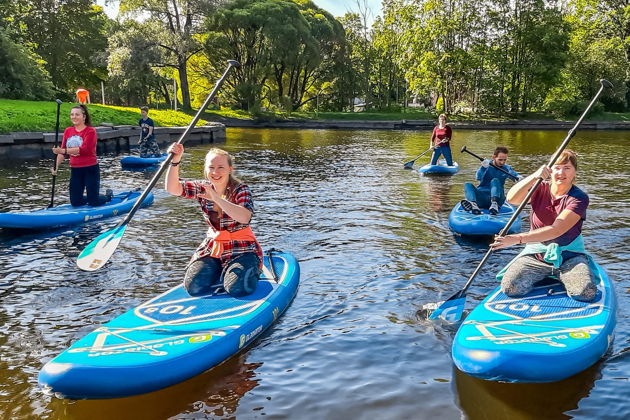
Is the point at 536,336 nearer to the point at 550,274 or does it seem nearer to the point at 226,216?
the point at 550,274

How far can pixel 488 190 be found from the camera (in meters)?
11.1

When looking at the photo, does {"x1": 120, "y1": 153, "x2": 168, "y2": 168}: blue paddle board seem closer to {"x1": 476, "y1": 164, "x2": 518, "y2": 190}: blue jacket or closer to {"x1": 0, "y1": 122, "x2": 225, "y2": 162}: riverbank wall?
{"x1": 0, "y1": 122, "x2": 225, "y2": 162}: riverbank wall

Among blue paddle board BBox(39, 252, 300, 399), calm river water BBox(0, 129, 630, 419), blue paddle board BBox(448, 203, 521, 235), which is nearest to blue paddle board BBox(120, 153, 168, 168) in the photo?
calm river water BBox(0, 129, 630, 419)

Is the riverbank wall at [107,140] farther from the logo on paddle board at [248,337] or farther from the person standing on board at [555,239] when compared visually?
the person standing on board at [555,239]

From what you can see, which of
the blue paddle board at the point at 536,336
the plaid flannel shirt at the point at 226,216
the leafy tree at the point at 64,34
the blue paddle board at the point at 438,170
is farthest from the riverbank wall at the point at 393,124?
the blue paddle board at the point at 536,336

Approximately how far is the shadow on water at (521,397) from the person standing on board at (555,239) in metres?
0.99

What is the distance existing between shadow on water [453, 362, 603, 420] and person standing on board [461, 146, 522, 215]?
5.57 m

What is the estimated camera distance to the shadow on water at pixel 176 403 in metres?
4.83

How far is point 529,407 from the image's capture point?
16.3 ft

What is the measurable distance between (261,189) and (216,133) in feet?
59.2

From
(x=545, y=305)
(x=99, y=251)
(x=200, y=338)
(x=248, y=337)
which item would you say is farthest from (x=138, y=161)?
(x=545, y=305)

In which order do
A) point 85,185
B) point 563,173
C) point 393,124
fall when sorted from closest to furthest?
point 563,173
point 85,185
point 393,124

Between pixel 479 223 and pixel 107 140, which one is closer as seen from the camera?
pixel 479 223

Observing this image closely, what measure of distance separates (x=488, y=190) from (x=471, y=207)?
0.61 m
